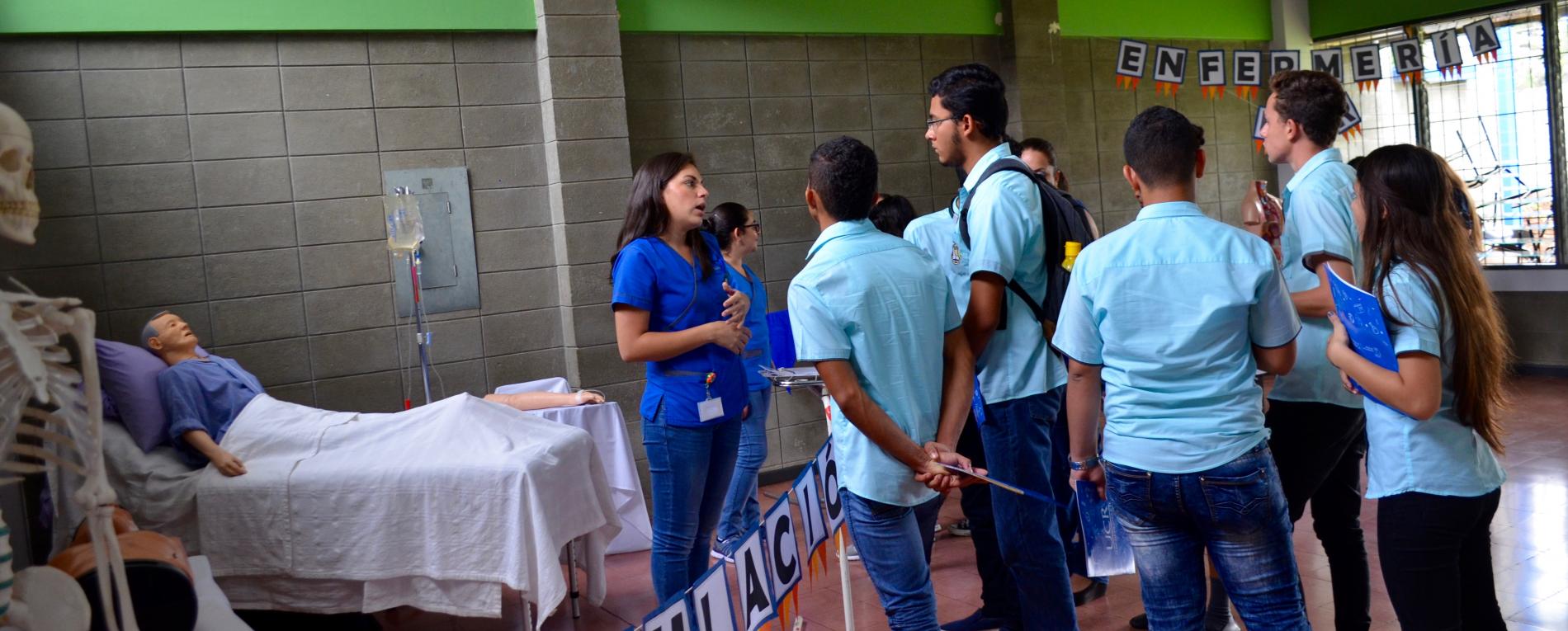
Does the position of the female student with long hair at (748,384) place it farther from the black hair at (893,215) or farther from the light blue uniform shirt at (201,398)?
the light blue uniform shirt at (201,398)

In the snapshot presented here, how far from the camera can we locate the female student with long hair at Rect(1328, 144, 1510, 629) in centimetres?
194

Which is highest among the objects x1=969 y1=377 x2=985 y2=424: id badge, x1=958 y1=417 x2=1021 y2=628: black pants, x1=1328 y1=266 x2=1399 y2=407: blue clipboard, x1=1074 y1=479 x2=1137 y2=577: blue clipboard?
x1=1328 y1=266 x2=1399 y2=407: blue clipboard

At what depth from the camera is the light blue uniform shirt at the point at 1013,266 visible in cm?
245

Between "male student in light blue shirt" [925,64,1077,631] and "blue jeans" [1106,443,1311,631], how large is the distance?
503 millimetres

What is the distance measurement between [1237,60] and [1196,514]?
5522 mm

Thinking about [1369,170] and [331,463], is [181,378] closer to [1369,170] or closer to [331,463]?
[331,463]

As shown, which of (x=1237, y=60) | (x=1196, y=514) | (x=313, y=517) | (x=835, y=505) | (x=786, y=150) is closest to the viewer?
(x=1196, y=514)

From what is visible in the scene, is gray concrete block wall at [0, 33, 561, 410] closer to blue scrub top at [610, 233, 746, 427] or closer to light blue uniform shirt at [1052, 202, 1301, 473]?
blue scrub top at [610, 233, 746, 427]

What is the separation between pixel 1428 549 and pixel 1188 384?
0.55 meters

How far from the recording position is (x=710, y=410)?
2879mm

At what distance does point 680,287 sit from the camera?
2.94m

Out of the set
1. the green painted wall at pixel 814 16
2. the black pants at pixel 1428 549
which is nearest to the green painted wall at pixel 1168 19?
the green painted wall at pixel 814 16

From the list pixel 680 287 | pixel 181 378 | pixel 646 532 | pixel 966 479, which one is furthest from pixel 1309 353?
pixel 181 378

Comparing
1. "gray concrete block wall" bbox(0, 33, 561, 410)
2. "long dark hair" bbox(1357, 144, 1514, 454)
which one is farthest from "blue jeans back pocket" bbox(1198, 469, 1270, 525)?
"gray concrete block wall" bbox(0, 33, 561, 410)
